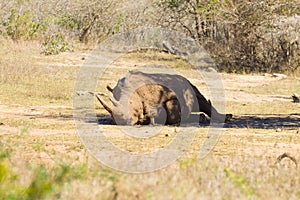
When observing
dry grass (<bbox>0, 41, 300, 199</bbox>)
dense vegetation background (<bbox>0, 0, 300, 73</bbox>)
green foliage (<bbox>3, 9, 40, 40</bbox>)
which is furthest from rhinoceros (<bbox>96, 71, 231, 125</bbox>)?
green foliage (<bbox>3, 9, 40, 40</bbox>)

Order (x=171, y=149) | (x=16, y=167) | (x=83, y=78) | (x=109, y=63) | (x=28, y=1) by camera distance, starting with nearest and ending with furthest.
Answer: (x=16, y=167) < (x=171, y=149) < (x=83, y=78) < (x=109, y=63) < (x=28, y=1)

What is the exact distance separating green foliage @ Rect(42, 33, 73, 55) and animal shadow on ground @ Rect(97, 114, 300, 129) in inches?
506

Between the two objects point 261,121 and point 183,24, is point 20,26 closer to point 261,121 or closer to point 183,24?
point 183,24

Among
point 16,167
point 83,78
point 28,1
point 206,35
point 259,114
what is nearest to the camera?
point 16,167

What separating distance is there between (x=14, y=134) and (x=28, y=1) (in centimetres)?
2213

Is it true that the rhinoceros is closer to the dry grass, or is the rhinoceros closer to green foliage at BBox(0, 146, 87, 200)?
the dry grass

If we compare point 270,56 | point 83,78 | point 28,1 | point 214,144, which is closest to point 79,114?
point 214,144

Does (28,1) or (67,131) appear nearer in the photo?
(67,131)

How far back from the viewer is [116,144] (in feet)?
32.3

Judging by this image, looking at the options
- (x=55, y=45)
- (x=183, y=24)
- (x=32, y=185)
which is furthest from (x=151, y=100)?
(x=183, y=24)

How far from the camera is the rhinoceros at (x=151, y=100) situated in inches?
455

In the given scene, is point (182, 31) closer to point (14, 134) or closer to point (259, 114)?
point (259, 114)

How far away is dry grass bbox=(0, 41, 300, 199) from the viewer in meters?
4.64

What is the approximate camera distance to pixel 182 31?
28.3 m
